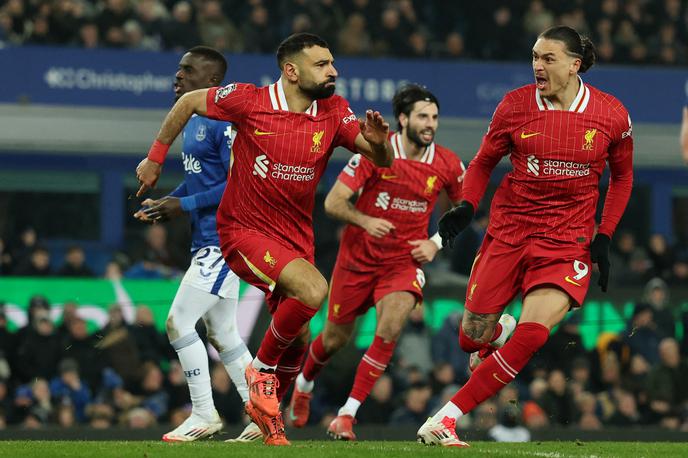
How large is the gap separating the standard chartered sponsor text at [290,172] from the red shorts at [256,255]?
0.38 meters

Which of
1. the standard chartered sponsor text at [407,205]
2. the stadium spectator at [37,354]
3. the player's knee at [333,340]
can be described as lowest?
the stadium spectator at [37,354]

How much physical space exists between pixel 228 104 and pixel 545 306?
2.23 meters

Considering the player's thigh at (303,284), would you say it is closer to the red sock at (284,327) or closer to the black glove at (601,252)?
the red sock at (284,327)

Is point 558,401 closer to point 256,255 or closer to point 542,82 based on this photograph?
point 542,82

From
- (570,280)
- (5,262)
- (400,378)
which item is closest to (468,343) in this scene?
(570,280)

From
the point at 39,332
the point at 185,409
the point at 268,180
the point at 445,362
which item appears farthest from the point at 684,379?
the point at 268,180

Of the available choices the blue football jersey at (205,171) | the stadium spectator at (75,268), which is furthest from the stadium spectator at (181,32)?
the blue football jersey at (205,171)

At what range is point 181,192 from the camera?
1038 cm

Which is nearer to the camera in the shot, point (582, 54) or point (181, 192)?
point (582, 54)

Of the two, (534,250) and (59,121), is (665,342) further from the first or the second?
(59,121)

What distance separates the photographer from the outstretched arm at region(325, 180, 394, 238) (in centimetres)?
1084

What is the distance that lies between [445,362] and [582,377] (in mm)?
1506

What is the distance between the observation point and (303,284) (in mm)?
8656

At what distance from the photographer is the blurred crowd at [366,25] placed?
21156mm
